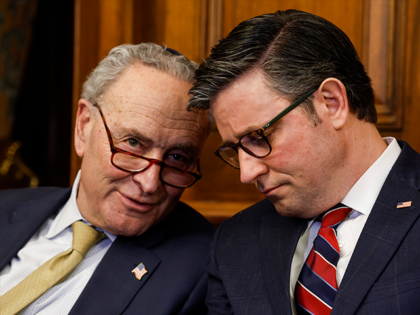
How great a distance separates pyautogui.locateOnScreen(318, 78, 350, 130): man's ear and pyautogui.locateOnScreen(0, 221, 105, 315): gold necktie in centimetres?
101

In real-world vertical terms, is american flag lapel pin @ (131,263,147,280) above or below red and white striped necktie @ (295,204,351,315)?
below

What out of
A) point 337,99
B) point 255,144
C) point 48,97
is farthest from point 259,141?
point 48,97

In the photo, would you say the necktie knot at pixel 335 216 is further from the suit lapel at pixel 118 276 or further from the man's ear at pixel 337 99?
the suit lapel at pixel 118 276

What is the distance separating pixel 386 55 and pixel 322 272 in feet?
4.07

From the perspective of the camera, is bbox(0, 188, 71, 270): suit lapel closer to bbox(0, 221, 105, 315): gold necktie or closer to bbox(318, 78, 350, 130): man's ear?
bbox(0, 221, 105, 315): gold necktie

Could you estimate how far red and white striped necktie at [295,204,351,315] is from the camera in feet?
3.92

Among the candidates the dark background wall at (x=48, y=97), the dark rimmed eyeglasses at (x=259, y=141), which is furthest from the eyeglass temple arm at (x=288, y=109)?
the dark background wall at (x=48, y=97)

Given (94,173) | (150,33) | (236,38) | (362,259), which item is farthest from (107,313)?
(150,33)

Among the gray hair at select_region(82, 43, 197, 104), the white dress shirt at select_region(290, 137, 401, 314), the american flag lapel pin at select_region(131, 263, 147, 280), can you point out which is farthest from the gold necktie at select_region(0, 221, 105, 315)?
the white dress shirt at select_region(290, 137, 401, 314)

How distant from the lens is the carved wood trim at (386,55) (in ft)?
6.60

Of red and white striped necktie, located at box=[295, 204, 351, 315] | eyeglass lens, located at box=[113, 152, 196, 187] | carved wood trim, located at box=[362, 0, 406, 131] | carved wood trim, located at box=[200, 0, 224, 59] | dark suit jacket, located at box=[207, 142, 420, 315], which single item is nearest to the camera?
dark suit jacket, located at box=[207, 142, 420, 315]

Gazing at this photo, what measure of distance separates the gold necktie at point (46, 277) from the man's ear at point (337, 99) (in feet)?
3.30

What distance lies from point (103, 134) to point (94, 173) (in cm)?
15

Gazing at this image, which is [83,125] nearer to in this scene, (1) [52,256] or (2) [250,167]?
(1) [52,256]
